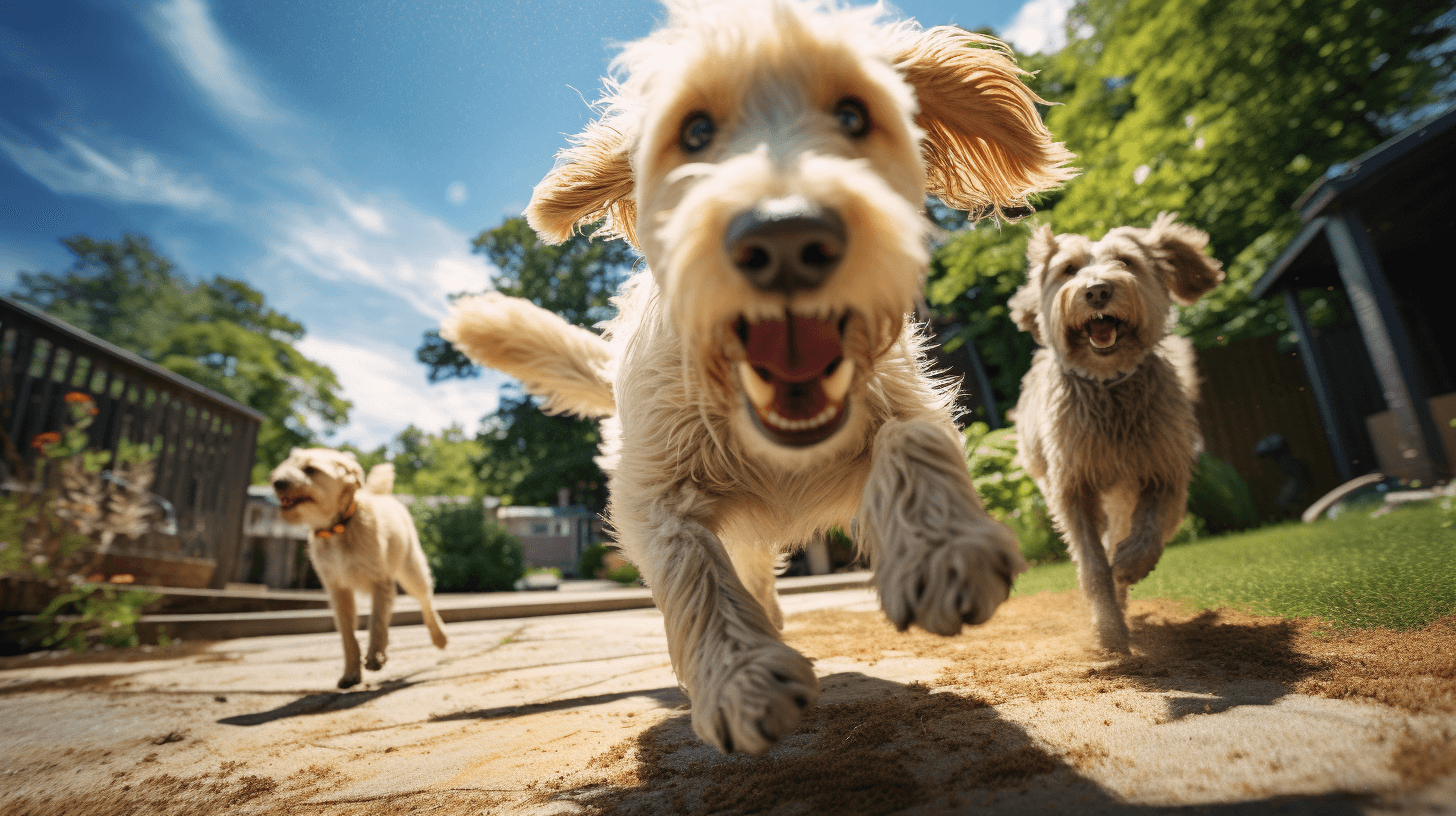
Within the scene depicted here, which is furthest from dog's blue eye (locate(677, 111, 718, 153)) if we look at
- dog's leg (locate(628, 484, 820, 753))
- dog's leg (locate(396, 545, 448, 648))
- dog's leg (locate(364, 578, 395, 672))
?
dog's leg (locate(396, 545, 448, 648))

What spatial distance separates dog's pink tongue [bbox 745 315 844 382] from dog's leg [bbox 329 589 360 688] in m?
3.99

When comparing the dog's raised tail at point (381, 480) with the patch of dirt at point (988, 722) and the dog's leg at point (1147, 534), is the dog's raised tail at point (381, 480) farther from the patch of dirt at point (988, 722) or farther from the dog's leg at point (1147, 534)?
the dog's leg at point (1147, 534)

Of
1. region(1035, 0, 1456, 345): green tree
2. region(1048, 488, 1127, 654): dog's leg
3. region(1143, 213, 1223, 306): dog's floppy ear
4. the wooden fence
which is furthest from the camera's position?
region(1035, 0, 1456, 345): green tree

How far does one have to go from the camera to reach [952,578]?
1299mm

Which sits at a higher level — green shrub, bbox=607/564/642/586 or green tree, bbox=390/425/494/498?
green tree, bbox=390/425/494/498

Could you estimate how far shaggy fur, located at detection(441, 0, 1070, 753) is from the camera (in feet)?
4.29

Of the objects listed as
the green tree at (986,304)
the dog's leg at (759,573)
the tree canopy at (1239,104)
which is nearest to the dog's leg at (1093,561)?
the dog's leg at (759,573)

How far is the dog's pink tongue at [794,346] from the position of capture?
154 cm

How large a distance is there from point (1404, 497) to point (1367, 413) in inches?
207

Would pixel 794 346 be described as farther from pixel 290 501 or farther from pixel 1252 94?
pixel 1252 94

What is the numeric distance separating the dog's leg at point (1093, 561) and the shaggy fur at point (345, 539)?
14.3 feet

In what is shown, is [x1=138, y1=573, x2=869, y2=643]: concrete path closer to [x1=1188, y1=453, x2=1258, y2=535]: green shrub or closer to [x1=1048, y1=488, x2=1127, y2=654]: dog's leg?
[x1=1048, y1=488, x2=1127, y2=654]: dog's leg

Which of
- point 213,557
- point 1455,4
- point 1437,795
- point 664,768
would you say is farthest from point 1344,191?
point 213,557

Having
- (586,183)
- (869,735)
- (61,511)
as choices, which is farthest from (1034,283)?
(61,511)
